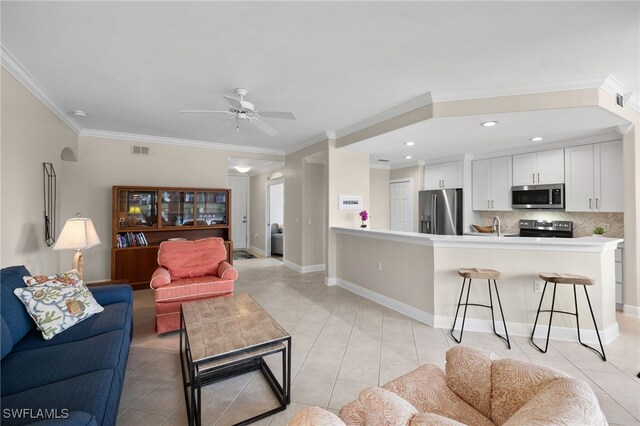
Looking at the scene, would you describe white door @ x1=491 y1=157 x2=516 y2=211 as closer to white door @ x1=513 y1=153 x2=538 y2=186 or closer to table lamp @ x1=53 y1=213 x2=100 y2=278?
white door @ x1=513 y1=153 x2=538 y2=186

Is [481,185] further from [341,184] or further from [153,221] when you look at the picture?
[153,221]

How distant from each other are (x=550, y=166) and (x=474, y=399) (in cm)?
451

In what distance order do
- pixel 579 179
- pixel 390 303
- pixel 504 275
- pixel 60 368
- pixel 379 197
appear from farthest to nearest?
pixel 379 197
pixel 579 179
pixel 390 303
pixel 504 275
pixel 60 368

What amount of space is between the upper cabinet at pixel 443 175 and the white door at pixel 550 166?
123 cm

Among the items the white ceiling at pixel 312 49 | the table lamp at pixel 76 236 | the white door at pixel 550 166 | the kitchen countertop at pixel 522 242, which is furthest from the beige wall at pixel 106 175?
the white door at pixel 550 166

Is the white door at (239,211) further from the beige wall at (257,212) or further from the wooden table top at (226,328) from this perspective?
the wooden table top at (226,328)

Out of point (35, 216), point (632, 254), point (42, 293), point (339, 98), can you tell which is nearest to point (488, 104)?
point (339, 98)

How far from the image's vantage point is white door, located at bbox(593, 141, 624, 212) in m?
3.69

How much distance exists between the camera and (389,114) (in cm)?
359

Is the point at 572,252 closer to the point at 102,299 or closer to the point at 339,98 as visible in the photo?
the point at 339,98

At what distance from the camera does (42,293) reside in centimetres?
201

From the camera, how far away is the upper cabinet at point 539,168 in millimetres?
4312

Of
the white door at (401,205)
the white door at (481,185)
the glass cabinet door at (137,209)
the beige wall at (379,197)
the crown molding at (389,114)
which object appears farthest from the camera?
the beige wall at (379,197)

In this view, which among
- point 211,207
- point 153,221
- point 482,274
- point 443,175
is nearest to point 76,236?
point 153,221
